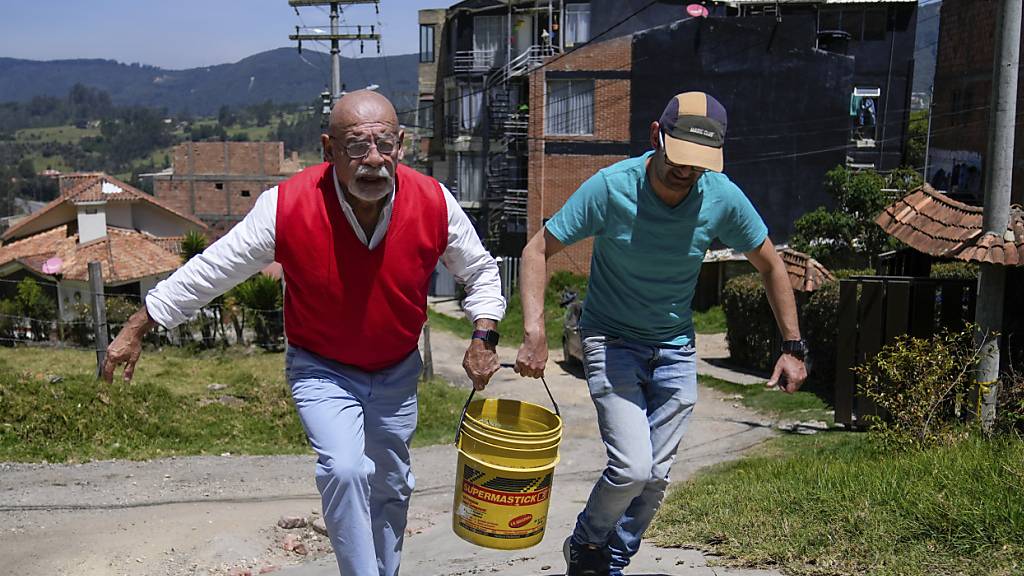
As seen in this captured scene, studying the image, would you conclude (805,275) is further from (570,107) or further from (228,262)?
(570,107)

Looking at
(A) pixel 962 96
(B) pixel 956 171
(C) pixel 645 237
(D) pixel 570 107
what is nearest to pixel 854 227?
(B) pixel 956 171

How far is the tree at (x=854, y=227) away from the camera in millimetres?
25547

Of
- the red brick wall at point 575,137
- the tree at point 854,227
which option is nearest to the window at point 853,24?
the red brick wall at point 575,137

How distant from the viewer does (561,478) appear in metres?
10.4

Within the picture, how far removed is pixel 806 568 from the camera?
181 inches

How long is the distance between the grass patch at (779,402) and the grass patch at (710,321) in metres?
8.32

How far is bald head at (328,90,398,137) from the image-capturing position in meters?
4.12

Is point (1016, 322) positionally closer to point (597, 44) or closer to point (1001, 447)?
point (1001, 447)

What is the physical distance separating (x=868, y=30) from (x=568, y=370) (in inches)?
1052

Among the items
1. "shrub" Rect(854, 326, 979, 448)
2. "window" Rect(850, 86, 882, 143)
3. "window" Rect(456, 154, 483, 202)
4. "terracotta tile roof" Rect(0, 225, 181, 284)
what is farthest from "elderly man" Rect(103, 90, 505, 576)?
"window" Rect(456, 154, 483, 202)

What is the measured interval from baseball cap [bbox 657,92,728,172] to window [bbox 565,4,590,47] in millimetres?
33130

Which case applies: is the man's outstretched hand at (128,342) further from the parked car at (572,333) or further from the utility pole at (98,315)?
the parked car at (572,333)

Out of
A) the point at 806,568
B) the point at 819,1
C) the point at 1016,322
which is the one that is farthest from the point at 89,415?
the point at 819,1

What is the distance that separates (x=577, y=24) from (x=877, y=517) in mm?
33805
